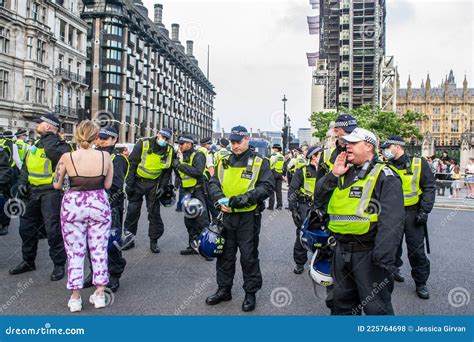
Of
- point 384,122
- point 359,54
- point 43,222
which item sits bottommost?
point 43,222

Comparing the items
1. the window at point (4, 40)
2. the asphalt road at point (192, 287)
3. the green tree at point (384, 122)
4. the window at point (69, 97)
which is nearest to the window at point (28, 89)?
the window at point (4, 40)

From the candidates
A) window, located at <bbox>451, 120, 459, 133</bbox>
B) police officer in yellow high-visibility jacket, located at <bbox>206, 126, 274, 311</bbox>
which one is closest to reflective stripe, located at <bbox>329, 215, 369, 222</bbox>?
police officer in yellow high-visibility jacket, located at <bbox>206, 126, 274, 311</bbox>

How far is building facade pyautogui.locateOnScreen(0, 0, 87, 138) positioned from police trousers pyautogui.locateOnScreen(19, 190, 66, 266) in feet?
108

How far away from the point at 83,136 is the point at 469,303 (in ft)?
14.9

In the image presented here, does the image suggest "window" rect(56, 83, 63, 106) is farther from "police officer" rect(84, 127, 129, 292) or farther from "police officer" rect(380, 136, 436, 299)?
"police officer" rect(380, 136, 436, 299)

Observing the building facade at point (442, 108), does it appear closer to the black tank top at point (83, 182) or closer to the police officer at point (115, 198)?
the police officer at point (115, 198)

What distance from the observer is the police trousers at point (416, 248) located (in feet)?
18.0

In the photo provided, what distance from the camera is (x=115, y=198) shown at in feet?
19.6

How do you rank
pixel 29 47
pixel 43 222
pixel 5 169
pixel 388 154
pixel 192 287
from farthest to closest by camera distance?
1. pixel 29 47
2. pixel 5 169
3. pixel 43 222
4. pixel 388 154
5. pixel 192 287


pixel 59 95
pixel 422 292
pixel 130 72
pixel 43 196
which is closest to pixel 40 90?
pixel 59 95

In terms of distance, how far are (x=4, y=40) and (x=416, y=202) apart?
3707cm

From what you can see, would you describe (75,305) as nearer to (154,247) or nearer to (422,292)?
(154,247)

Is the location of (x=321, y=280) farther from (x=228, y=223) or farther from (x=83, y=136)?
(x=83, y=136)

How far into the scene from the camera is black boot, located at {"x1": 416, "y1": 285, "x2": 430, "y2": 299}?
17.4ft
